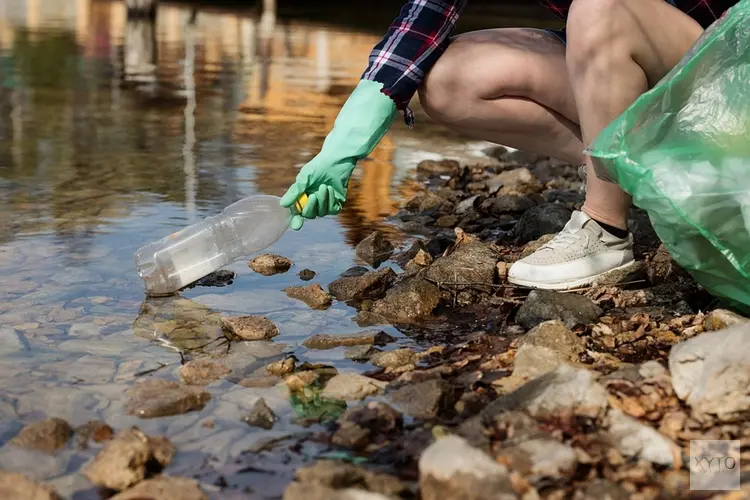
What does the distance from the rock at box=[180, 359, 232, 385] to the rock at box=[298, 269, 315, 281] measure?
0.83m

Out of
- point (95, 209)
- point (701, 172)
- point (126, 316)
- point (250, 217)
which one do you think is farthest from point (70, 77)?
point (701, 172)

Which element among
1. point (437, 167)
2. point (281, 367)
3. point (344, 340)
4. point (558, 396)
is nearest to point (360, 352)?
point (344, 340)

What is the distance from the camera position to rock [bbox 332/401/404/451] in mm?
1978

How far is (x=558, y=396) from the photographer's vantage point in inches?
77.3

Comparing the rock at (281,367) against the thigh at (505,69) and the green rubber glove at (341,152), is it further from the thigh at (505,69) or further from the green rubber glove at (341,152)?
the thigh at (505,69)

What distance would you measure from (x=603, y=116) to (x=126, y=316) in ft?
4.87

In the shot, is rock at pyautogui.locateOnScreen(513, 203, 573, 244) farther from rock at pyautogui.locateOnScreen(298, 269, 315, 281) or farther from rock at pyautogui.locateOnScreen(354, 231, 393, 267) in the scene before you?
rock at pyautogui.locateOnScreen(298, 269, 315, 281)

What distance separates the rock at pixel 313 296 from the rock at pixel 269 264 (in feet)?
0.85

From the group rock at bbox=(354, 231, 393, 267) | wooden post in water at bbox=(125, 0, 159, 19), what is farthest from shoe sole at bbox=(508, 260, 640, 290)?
wooden post in water at bbox=(125, 0, 159, 19)

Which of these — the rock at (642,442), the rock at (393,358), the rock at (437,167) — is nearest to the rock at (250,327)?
the rock at (393,358)

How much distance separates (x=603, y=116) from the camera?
111 inches

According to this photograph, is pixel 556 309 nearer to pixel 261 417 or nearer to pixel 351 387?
pixel 351 387

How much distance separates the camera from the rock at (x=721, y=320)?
2.42m

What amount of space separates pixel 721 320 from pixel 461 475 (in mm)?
1096
